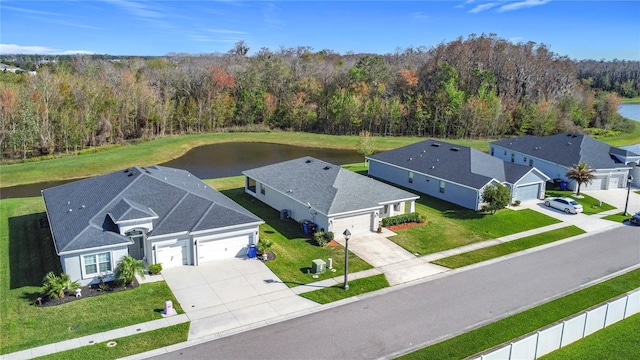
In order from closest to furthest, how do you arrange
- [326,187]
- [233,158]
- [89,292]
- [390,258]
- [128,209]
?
1. [89,292]
2. [128,209]
3. [390,258]
4. [326,187]
5. [233,158]

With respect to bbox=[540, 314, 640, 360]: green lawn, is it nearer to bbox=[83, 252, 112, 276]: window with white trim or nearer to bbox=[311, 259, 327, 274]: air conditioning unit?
bbox=[311, 259, 327, 274]: air conditioning unit

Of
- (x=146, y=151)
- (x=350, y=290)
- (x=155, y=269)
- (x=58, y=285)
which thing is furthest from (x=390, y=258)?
(x=146, y=151)

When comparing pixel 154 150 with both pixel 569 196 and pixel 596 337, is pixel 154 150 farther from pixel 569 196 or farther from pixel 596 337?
pixel 596 337

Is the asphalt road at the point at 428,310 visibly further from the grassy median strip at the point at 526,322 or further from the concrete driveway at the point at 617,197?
the concrete driveway at the point at 617,197

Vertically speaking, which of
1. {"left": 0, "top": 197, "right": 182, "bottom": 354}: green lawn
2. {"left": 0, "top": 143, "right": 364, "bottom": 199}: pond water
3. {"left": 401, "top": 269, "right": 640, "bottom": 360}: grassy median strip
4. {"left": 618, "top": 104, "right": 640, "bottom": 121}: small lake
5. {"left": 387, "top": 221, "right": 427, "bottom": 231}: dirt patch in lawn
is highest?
{"left": 618, "top": 104, "right": 640, "bottom": 121}: small lake

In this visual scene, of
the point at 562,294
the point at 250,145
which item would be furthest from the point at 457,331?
the point at 250,145

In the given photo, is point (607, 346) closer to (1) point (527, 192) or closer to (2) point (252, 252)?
(2) point (252, 252)

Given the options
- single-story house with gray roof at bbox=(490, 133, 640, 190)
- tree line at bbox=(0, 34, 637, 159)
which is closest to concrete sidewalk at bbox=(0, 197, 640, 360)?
single-story house with gray roof at bbox=(490, 133, 640, 190)
